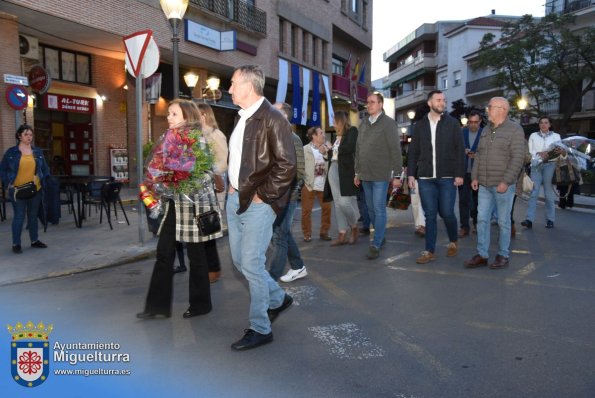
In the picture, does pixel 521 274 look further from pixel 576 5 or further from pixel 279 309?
pixel 576 5

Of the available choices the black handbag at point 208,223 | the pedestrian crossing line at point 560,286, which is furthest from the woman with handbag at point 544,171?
the black handbag at point 208,223

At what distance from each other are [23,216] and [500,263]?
6.27 m

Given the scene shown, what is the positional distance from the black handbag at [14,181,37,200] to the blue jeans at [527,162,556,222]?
797 cm

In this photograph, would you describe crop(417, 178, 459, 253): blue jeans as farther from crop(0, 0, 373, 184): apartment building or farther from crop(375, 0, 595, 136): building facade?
crop(375, 0, 595, 136): building facade

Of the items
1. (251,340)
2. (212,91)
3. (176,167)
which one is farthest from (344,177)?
(212,91)

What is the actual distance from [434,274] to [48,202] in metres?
6.93

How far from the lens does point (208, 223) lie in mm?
4223

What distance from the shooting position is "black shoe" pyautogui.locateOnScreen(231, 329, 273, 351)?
3.57 m

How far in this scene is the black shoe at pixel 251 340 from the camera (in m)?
3.57

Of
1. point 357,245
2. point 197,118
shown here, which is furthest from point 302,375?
point 357,245

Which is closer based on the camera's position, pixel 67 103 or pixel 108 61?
pixel 67 103

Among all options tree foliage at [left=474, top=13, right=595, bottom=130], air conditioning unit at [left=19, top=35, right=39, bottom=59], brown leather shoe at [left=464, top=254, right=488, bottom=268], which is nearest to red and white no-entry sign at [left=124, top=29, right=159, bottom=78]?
brown leather shoe at [left=464, top=254, right=488, bottom=268]

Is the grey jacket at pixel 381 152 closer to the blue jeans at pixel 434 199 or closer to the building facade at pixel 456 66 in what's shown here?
the blue jeans at pixel 434 199

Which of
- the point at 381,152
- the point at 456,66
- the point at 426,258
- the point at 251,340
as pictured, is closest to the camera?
the point at 251,340
